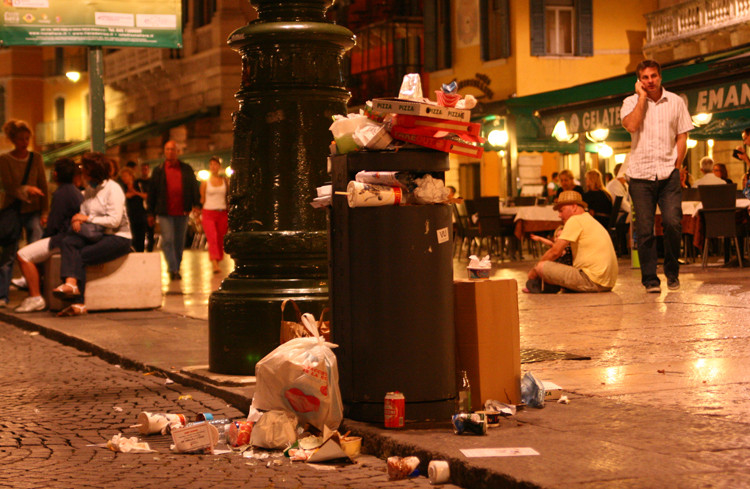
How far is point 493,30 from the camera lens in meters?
30.3

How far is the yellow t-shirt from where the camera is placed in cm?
1131

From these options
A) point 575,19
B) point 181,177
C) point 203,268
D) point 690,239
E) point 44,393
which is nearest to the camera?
point 44,393

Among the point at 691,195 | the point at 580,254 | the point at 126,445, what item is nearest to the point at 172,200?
the point at 580,254

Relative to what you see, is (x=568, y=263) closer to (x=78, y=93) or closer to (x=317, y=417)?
(x=317, y=417)

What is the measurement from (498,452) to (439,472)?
0.82 feet

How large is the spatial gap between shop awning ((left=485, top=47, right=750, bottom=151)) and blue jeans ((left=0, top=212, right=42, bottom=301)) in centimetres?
809

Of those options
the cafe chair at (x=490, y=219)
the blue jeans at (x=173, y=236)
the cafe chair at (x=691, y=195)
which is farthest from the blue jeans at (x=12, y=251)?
the cafe chair at (x=691, y=195)

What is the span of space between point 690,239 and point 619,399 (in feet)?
39.6

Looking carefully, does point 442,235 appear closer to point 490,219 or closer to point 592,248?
point 592,248

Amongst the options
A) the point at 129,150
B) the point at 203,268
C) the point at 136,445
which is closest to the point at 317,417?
the point at 136,445

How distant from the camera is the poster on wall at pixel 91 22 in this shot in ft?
50.9

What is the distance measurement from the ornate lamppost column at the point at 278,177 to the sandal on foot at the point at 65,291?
483 cm

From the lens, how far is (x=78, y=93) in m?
59.2

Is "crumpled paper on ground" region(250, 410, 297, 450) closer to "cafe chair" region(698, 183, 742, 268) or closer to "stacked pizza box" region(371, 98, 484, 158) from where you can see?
"stacked pizza box" region(371, 98, 484, 158)
